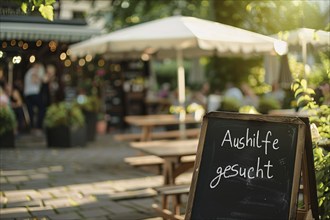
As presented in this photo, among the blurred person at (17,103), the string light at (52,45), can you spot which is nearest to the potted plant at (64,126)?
the blurred person at (17,103)

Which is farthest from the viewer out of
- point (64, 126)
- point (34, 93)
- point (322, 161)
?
point (34, 93)

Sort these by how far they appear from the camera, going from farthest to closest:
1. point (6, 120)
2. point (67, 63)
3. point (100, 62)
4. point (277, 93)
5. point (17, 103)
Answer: point (100, 62), point (67, 63), point (277, 93), point (17, 103), point (6, 120)

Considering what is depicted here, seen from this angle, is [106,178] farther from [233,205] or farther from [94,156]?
[233,205]

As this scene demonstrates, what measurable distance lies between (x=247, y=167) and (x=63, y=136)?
7.94 m

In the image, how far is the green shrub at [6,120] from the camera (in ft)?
33.7

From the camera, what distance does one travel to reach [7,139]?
34.6ft

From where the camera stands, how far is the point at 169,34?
24.7 ft

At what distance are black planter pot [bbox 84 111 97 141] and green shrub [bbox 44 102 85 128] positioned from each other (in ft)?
3.14

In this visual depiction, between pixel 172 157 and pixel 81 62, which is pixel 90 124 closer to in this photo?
pixel 81 62

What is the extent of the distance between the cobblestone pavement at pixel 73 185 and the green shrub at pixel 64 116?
23.9 inches

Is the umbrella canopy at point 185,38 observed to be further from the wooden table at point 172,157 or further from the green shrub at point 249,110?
the wooden table at point 172,157

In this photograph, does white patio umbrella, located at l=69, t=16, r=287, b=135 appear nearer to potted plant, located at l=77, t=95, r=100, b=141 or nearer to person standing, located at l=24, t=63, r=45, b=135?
potted plant, located at l=77, t=95, r=100, b=141

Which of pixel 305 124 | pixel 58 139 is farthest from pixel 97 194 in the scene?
pixel 58 139

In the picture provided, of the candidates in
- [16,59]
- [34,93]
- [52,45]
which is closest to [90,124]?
[34,93]
